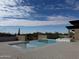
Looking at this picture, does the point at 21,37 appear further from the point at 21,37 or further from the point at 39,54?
the point at 39,54

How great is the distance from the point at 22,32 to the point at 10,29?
7.92 feet

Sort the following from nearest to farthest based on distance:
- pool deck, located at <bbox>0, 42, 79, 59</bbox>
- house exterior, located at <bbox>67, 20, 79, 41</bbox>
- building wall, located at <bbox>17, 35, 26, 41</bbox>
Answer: pool deck, located at <bbox>0, 42, 79, 59</bbox>
house exterior, located at <bbox>67, 20, 79, 41</bbox>
building wall, located at <bbox>17, 35, 26, 41</bbox>

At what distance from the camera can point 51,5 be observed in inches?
571

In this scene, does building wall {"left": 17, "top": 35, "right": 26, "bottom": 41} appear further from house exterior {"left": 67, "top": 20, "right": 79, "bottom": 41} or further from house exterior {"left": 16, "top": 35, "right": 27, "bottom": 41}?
house exterior {"left": 67, "top": 20, "right": 79, "bottom": 41}

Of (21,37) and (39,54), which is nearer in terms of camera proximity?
(39,54)

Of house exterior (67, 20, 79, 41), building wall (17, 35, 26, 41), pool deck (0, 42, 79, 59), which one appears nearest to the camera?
pool deck (0, 42, 79, 59)

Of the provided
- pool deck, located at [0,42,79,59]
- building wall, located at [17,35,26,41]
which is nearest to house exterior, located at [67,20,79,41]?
building wall, located at [17,35,26,41]

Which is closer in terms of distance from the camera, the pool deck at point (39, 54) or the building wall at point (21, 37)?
the pool deck at point (39, 54)

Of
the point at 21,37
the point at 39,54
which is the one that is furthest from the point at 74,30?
the point at 39,54

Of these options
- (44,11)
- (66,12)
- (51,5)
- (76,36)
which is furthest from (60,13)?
(76,36)

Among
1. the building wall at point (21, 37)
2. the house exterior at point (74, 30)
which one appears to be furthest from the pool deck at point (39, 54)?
the building wall at point (21, 37)

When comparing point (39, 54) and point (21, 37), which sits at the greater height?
point (21, 37)

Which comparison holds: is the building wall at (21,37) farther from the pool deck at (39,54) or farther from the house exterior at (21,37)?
the pool deck at (39,54)

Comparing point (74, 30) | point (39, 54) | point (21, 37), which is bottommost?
point (39, 54)
